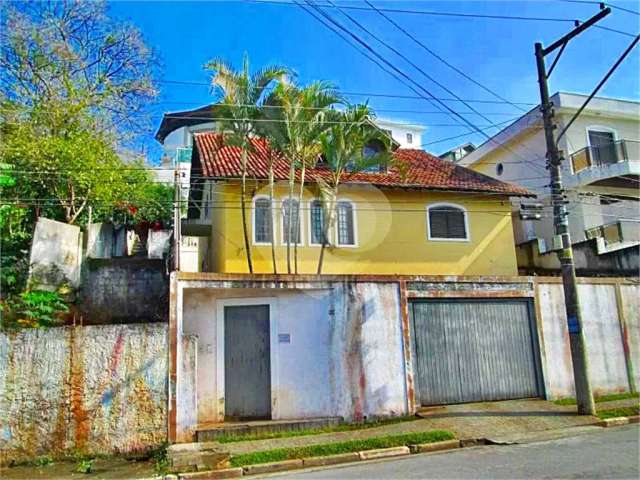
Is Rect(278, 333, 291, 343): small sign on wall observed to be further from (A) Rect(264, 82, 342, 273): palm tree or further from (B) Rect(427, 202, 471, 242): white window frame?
(B) Rect(427, 202, 471, 242): white window frame

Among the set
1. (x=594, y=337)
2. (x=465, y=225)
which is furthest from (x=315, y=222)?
(x=594, y=337)

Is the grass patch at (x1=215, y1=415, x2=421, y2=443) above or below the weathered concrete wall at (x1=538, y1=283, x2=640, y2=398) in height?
below

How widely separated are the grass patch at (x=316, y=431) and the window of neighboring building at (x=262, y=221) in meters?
5.95

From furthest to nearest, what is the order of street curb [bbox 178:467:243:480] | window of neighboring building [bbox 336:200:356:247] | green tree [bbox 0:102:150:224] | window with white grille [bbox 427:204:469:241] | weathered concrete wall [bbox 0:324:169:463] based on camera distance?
window with white grille [bbox 427:204:469:241]
window of neighboring building [bbox 336:200:356:247]
green tree [bbox 0:102:150:224]
weathered concrete wall [bbox 0:324:169:463]
street curb [bbox 178:467:243:480]

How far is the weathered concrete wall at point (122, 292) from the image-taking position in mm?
11836

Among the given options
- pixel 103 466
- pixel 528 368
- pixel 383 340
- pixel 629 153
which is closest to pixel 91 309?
pixel 103 466

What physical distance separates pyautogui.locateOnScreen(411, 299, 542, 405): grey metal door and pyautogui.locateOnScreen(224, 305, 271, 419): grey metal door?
3.48m

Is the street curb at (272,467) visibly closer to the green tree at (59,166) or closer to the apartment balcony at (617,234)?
the green tree at (59,166)

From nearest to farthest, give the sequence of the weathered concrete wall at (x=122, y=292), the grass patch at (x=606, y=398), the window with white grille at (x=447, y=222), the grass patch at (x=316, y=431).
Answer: the grass patch at (x=316, y=431) < the weathered concrete wall at (x=122, y=292) < the grass patch at (x=606, y=398) < the window with white grille at (x=447, y=222)

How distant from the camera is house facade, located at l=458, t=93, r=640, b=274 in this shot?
16.9 meters

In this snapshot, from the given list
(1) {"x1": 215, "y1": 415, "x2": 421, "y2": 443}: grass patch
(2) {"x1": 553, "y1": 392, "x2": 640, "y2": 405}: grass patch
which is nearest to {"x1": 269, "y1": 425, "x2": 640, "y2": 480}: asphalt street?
(1) {"x1": 215, "y1": 415, "x2": 421, "y2": 443}: grass patch

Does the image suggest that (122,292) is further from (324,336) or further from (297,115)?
(297,115)

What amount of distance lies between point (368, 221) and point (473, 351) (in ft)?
17.6

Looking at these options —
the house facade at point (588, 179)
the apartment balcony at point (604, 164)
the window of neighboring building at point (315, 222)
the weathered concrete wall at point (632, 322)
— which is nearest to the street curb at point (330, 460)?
the weathered concrete wall at point (632, 322)
